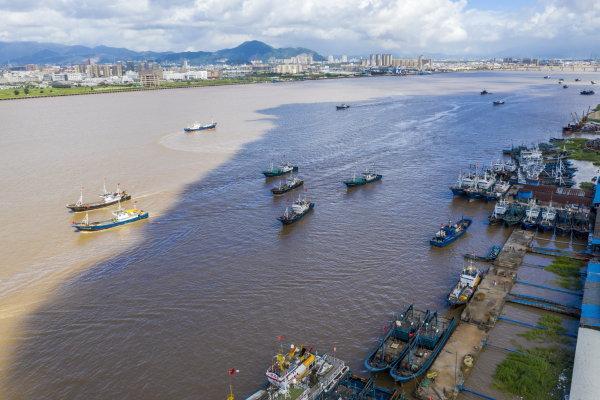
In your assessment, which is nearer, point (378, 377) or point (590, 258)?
point (378, 377)

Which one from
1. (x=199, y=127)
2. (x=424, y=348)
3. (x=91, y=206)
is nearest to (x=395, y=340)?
(x=424, y=348)

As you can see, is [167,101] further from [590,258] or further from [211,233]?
[590,258]

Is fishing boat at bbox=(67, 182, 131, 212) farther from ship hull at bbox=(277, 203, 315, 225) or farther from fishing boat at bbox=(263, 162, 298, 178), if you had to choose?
ship hull at bbox=(277, 203, 315, 225)

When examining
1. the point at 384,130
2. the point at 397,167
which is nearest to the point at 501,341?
the point at 397,167

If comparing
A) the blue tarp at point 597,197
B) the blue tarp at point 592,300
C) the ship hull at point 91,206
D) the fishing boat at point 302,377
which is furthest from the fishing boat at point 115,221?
the blue tarp at point 597,197

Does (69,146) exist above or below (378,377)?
above

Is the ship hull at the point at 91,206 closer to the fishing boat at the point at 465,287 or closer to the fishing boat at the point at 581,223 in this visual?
the fishing boat at the point at 465,287

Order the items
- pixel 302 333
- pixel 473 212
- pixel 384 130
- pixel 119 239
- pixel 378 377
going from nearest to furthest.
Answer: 1. pixel 378 377
2. pixel 302 333
3. pixel 119 239
4. pixel 473 212
5. pixel 384 130
